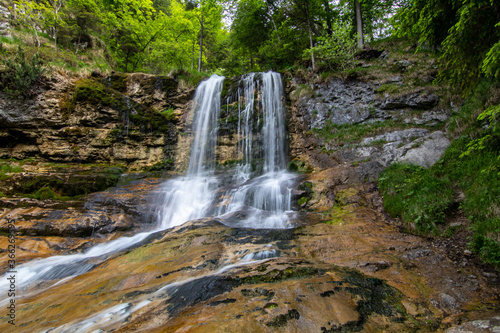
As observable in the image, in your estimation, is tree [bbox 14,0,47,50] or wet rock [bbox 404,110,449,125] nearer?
wet rock [bbox 404,110,449,125]

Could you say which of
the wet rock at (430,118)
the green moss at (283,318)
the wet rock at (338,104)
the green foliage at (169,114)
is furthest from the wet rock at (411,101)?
the green foliage at (169,114)

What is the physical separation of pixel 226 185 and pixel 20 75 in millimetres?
11049

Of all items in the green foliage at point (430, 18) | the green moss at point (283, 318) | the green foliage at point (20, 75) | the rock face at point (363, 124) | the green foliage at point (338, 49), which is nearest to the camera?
the green moss at point (283, 318)

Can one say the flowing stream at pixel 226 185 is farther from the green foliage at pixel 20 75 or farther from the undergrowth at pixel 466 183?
the green foliage at pixel 20 75

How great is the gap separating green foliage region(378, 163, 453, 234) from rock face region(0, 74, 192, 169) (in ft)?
36.7

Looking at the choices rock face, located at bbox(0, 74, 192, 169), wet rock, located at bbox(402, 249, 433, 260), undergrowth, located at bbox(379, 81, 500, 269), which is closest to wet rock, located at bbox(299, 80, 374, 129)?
undergrowth, located at bbox(379, 81, 500, 269)

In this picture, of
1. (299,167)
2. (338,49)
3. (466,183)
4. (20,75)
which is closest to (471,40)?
(466,183)

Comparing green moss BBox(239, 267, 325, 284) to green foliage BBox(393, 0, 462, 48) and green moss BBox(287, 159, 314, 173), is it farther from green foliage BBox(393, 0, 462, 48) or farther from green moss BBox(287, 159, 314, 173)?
green moss BBox(287, 159, 314, 173)

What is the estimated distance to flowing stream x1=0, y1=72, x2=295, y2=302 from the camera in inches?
219

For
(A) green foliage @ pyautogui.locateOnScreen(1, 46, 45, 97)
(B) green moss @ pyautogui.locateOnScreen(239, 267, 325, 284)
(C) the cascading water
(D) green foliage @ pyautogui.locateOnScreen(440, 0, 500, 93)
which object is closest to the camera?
(B) green moss @ pyautogui.locateOnScreen(239, 267, 325, 284)

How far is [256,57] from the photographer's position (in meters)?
21.6

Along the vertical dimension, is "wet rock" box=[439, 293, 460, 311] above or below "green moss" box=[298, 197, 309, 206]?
below

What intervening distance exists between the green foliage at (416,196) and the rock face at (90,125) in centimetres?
1118

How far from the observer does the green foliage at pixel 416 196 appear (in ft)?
15.3
